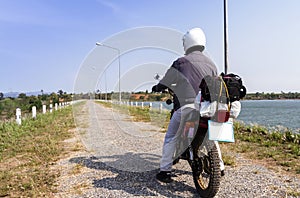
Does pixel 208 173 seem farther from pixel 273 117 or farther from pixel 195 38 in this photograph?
pixel 273 117

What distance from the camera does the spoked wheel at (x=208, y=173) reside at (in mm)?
3059

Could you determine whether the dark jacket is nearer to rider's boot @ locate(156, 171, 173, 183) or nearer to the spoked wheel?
the spoked wheel

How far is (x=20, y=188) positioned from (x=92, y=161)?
1679mm

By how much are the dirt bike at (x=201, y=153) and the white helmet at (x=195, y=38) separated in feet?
3.01

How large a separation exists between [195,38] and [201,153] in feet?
5.13

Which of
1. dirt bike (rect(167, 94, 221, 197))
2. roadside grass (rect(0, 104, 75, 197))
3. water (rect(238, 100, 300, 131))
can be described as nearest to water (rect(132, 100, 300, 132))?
water (rect(238, 100, 300, 131))

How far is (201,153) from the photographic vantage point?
338 cm

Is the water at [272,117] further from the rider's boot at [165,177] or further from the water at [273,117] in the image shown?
the rider's boot at [165,177]

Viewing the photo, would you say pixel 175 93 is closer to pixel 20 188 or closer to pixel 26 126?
pixel 20 188

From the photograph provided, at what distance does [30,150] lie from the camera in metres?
5.94

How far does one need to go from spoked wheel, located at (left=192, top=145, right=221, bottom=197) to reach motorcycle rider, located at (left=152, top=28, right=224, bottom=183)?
47 cm

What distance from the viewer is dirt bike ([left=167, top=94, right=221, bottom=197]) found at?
3074mm

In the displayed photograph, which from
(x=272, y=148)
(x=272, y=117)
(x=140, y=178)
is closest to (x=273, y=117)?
(x=272, y=117)

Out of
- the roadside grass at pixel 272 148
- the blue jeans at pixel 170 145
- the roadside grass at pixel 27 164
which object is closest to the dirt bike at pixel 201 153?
the blue jeans at pixel 170 145
